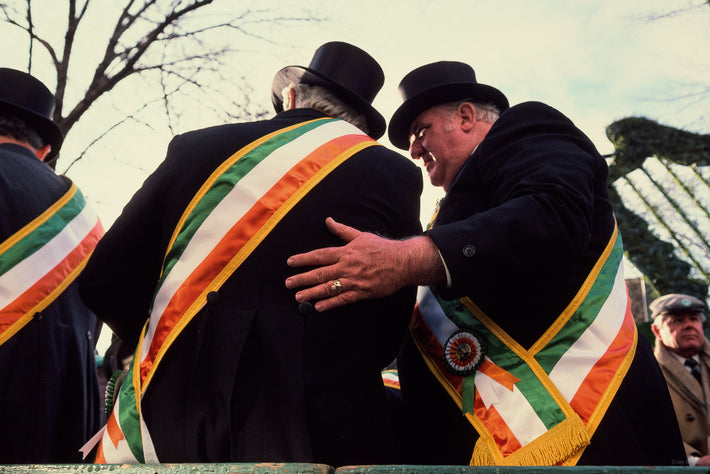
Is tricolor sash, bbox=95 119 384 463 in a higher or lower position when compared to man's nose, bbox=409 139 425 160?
lower

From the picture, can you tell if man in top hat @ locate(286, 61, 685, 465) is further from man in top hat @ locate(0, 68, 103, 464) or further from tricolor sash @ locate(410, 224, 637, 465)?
man in top hat @ locate(0, 68, 103, 464)

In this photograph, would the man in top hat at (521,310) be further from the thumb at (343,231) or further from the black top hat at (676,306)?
the black top hat at (676,306)

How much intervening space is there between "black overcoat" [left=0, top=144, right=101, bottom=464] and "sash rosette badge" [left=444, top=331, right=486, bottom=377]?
5.64 ft

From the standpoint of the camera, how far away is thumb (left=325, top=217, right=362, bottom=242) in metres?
1.74

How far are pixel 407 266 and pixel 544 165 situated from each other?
494 mm

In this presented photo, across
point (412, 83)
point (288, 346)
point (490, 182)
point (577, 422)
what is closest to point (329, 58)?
point (412, 83)

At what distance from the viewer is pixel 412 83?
2.81 meters

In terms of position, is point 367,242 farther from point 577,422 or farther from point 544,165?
point 577,422

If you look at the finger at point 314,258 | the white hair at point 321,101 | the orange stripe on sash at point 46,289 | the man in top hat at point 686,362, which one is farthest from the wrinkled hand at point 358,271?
the man in top hat at point 686,362

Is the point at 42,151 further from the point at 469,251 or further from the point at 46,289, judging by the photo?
the point at 469,251

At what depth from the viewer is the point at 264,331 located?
1.63 metres

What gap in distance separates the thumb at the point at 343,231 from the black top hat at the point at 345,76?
65 cm

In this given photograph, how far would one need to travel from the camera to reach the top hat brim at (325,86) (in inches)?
87.8

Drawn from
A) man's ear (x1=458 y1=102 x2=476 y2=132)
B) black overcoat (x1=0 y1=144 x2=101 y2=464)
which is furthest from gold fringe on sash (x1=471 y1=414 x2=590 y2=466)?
black overcoat (x1=0 y1=144 x2=101 y2=464)
